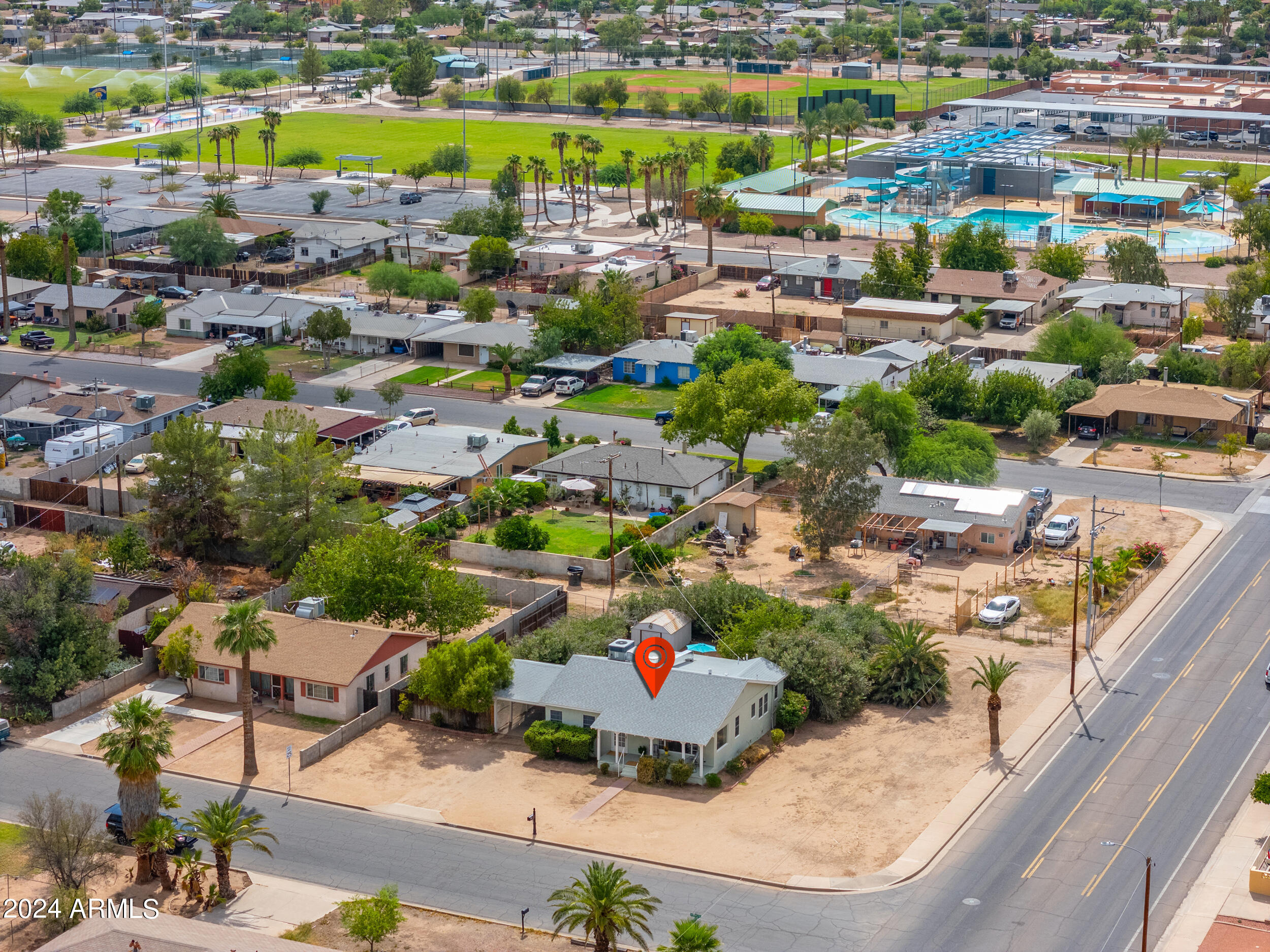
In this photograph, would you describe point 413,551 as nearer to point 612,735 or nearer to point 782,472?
point 612,735

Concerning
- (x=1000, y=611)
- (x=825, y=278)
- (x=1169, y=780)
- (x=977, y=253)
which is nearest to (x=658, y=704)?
(x=1169, y=780)

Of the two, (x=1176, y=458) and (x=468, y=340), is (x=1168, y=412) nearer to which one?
(x=1176, y=458)

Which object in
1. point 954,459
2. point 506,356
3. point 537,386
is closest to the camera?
point 954,459

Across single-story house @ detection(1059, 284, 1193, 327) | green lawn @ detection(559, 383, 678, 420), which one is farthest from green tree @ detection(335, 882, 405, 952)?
single-story house @ detection(1059, 284, 1193, 327)

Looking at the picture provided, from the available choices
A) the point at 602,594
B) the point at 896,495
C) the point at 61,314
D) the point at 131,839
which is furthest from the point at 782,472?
the point at 61,314

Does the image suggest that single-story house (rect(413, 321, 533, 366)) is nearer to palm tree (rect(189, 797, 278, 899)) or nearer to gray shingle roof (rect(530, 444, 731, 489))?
gray shingle roof (rect(530, 444, 731, 489))

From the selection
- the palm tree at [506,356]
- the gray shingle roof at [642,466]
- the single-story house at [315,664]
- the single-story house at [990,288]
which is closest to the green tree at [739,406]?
the gray shingle roof at [642,466]
